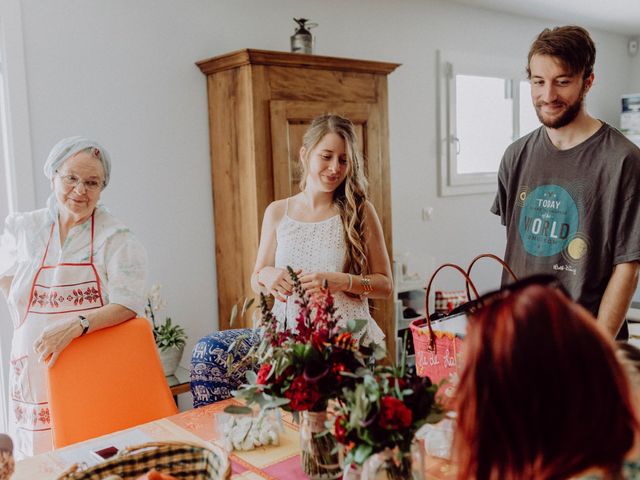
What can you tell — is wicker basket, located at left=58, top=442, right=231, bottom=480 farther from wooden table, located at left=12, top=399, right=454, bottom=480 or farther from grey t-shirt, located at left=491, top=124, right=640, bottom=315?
grey t-shirt, located at left=491, top=124, right=640, bottom=315

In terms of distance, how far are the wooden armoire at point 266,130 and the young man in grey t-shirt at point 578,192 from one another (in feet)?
4.53

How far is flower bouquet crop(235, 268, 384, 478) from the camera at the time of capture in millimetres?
1165

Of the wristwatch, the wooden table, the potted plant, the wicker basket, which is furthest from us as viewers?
the potted plant

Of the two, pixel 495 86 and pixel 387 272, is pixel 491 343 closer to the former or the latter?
pixel 387 272

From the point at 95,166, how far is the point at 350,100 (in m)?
1.63

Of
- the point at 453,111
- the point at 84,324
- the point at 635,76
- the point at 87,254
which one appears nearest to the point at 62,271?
the point at 87,254

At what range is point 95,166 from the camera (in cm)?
205

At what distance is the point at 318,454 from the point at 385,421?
1.02 ft

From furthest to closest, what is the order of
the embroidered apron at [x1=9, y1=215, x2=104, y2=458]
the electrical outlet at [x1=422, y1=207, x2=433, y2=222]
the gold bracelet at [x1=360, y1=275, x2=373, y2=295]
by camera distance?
the electrical outlet at [x1=422, y1=207, x2=433, y2=222]
the gold bracelet at [x1=360, y1=275, x2=373, y2=295]
the embroidered apron at [x1=9, y1=215, x2=104, y2=458]

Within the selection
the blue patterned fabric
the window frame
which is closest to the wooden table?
the blue patterned fabric

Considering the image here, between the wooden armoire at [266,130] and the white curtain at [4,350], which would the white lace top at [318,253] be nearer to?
the wooden armoire at [266,130]

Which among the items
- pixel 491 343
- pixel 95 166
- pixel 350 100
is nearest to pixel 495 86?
pixel 350 100

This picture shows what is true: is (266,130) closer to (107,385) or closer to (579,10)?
(107,385)

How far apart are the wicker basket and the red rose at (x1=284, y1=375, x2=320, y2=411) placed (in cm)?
16
